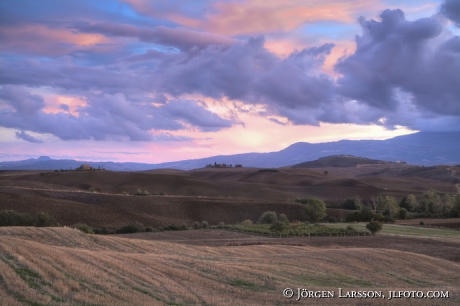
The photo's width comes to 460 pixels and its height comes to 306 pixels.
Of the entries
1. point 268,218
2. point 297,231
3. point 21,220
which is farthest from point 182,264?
point 268,218

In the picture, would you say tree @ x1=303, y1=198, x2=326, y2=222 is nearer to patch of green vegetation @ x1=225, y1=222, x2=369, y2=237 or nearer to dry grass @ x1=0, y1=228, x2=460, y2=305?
patch of green vegetation @ x1=225, y1=222, x2=369, y2=237

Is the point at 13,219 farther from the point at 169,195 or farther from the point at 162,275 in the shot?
the point at 169,195

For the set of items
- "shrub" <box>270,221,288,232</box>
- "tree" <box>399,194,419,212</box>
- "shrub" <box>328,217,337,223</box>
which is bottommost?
"shrub" <box>328,217,337,223</box>

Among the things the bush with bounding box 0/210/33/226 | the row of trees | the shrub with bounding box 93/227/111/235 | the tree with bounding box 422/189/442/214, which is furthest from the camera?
the tree with bounding box 422/189/442/214

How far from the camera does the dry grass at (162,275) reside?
13.6m

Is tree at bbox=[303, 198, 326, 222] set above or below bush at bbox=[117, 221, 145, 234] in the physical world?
above

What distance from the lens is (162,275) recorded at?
59.3 ft

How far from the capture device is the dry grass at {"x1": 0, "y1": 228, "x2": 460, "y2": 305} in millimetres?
13609

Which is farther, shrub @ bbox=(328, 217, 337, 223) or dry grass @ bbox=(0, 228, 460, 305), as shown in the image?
shrub @ bbox=(328, 217, 337, 223)

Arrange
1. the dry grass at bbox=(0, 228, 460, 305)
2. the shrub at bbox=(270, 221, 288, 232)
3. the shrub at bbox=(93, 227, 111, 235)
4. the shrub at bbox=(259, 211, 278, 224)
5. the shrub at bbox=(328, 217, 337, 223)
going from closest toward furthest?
the dry grass at bbox=(0, 228, 460, 305)
the shrub at bbox=(93, 227, 111, 235)
the shrub at bbox=(270, 221, 288, 232)
the shrub at bbox=(259, 211, 278, 224)
the shrub at bbox=(328, 217, 337, 223)

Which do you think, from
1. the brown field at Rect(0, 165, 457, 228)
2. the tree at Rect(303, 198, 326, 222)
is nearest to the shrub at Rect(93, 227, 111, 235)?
Result: the brown field at Rect(0, 165, 457, 228)

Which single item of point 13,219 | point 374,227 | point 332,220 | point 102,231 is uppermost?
point 13,219

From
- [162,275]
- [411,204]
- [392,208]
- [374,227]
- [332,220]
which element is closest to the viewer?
[162,275]

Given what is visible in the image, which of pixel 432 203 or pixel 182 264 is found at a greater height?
pixel 182 264
